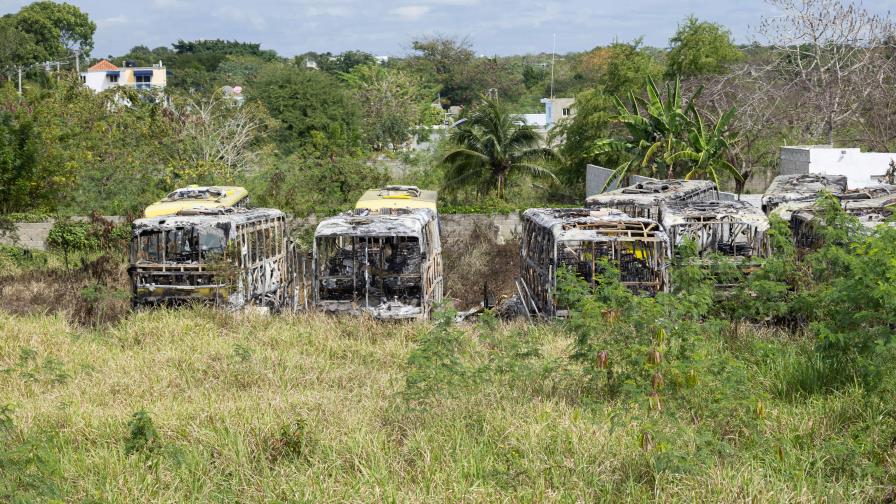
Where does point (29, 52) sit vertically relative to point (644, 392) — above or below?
above

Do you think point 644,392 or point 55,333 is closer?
point 644,392

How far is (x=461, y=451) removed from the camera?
741cm

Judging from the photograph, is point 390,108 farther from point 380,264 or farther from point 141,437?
point 141,437

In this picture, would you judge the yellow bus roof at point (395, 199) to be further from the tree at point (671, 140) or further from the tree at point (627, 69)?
the tree at point (627, 69)

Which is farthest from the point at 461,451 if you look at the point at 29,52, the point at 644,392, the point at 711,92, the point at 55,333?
the point at 29,52

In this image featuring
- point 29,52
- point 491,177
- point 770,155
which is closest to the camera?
point 491,177

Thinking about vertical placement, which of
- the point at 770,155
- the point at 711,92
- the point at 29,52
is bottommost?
the point at 770,155

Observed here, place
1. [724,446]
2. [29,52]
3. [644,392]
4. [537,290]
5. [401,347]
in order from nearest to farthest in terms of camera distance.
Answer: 1. [724,446]
2. [644,392]
3. [401,347]
4. [537,290]
5. [29,52]

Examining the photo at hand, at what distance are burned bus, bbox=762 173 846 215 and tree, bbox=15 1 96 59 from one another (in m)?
81.5

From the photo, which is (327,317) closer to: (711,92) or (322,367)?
A: (322,367)

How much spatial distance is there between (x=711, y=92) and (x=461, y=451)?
25.8 metres

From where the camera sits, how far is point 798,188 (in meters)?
19.8

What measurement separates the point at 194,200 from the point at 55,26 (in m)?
85.9

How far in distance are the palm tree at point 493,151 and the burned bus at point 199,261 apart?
14911 millimetres
